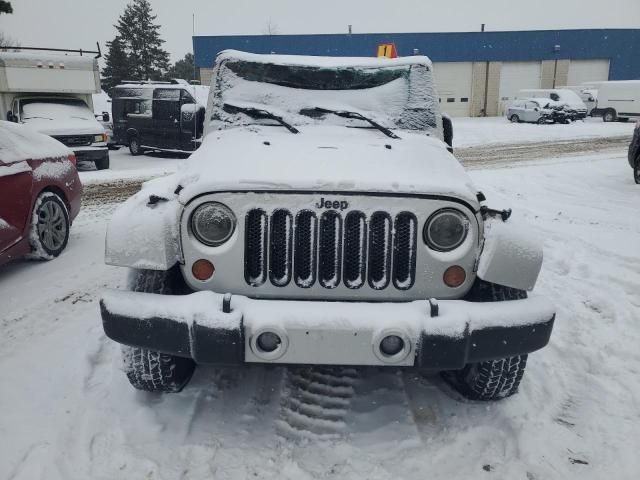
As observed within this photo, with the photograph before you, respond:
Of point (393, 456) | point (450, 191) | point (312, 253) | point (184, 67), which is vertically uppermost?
point (184, 67)

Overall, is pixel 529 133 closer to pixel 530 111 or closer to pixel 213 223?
pixel 530 111

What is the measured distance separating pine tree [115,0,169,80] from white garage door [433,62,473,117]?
27.4 meters

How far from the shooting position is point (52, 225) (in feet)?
18.7

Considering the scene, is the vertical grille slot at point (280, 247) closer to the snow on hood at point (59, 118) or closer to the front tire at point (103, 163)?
the snow on hood at point (59, 118)

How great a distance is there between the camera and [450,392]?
11.0 feet

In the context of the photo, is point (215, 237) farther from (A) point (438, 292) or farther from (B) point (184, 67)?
(B) point (184, 67)

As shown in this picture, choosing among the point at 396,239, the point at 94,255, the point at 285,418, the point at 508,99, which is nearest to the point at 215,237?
the point at 396,239

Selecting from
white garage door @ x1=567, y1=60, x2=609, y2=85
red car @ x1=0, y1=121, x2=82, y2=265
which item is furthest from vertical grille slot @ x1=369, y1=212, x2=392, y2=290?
white garage door @ x1=567, y1=60, x2=609, y2=85

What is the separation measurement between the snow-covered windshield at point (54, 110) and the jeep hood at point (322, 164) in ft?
35.6

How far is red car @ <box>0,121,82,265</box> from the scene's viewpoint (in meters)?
4.95

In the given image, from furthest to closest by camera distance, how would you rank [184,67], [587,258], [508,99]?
[184,67], [508,99], [587,258]

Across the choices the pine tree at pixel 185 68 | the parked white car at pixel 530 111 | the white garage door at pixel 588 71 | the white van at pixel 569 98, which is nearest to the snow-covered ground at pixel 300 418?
the parked white car at pixel 530 111

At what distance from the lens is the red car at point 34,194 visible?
4953 mm

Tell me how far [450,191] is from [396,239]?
13.6 inches
